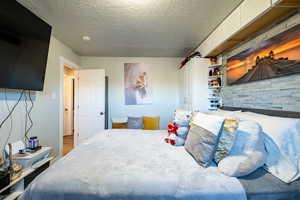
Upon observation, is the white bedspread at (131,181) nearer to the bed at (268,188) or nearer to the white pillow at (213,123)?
the bed at (268,188)

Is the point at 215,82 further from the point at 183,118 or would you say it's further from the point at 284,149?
the point at 284,149

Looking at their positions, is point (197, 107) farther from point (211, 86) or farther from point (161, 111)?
point (161, 111)

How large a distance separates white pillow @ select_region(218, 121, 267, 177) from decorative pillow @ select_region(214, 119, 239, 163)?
42mm

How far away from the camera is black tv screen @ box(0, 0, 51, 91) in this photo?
1.52 m

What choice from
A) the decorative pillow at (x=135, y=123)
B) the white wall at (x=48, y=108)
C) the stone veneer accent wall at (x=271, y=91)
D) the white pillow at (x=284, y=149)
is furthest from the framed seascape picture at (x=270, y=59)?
the white wall at (x=48, y=108)

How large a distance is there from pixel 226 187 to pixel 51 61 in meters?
3.13

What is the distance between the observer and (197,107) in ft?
9.36

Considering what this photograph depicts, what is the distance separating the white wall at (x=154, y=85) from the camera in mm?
4039

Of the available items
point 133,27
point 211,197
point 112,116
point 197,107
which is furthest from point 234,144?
point 112,116

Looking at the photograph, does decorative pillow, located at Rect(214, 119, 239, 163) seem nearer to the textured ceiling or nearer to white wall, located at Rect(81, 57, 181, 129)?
the textured ceiling

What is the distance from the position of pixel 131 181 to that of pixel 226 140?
31.7 inches

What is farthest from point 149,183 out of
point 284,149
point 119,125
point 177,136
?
point 119,125

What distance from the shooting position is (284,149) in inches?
41.9

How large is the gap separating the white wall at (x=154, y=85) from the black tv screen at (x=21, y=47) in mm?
1981
